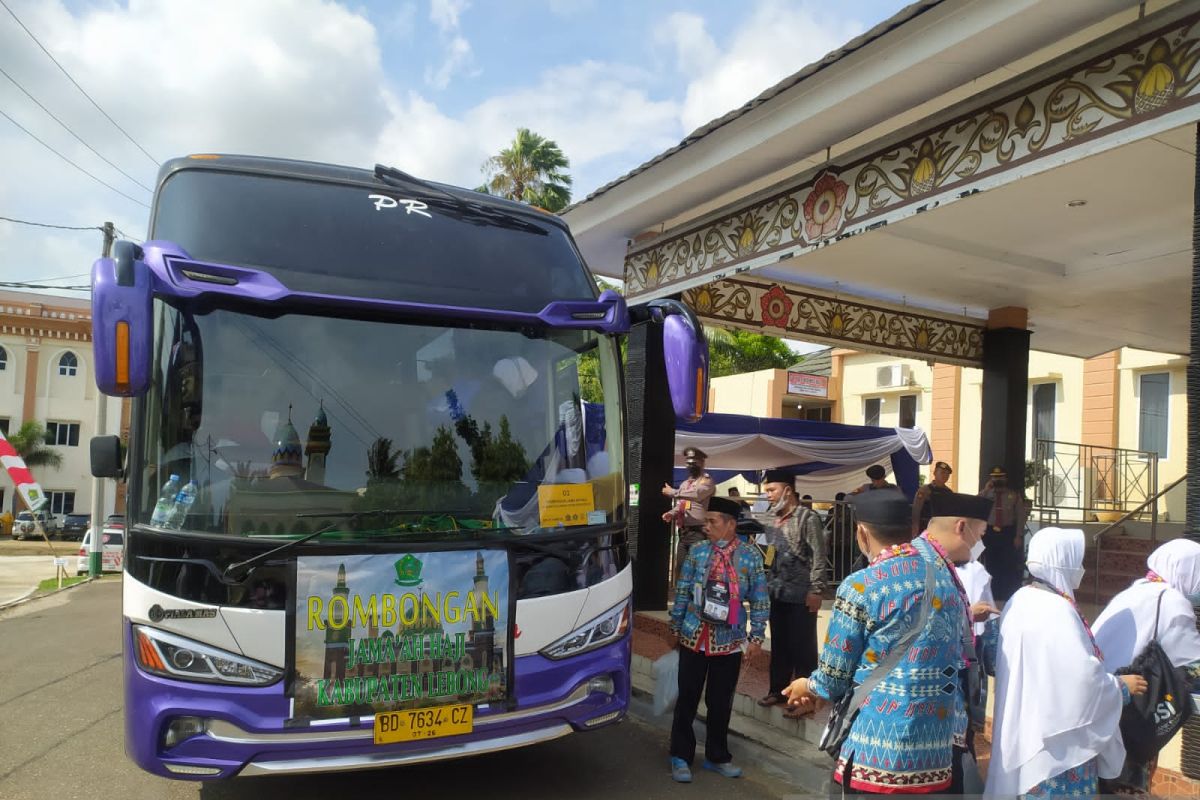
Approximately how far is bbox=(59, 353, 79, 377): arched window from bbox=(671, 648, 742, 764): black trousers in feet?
147

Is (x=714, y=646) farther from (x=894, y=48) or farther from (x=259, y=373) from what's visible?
(x=894, y=48)

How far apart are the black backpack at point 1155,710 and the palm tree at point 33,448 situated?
45.2 m

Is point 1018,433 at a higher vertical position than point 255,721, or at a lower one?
higher

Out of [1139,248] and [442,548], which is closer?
[442,548]

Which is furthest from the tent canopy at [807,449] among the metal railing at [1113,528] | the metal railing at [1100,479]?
the metal railing at [1113,528]

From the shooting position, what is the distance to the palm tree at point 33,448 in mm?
39562

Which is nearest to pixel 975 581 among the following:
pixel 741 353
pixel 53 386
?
pixel 741 353

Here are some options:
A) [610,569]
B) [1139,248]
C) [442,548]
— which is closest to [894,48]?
[610,569]

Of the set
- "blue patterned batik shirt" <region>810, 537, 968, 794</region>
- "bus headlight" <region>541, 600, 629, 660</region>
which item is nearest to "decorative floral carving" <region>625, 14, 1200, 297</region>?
"blue patterned batik shirt" <region>810, 537, 968, 794</region>

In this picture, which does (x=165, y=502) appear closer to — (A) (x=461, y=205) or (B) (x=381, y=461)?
A: (B) (x=381, y=461)

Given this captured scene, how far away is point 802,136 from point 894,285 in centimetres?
501

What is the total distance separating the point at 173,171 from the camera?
14.8ft

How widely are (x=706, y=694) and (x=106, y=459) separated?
361 centimetres

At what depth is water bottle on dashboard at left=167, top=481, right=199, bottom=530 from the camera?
12.5 feet
